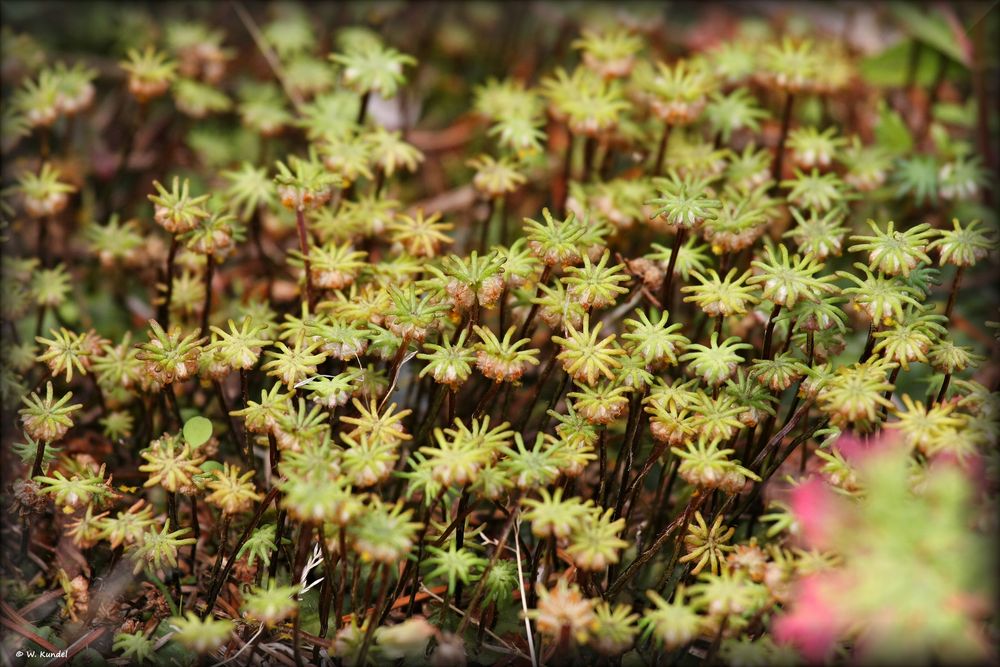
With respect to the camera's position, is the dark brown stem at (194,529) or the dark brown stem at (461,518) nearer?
the dark brown stem at (461,518)

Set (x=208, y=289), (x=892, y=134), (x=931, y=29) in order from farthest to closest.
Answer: (x=931, y=29), (x=892, y=134), (x=208, y=289)

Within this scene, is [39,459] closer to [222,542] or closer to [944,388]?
[222,542]

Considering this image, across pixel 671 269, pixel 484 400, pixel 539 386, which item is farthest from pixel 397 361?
pixel 671 269

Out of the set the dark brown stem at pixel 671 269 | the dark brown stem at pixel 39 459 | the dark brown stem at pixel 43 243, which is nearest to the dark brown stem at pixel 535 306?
the dark brown stem at pixel 671 269

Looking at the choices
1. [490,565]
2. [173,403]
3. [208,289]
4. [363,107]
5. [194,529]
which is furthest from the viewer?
[363,107]

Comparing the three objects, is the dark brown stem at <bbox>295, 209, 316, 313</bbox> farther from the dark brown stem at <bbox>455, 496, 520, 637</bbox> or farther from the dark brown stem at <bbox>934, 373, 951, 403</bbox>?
the dark brown stem at <bbox>934, 373, 951, 403</bbox>

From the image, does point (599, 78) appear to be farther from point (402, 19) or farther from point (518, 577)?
point (518, 577)

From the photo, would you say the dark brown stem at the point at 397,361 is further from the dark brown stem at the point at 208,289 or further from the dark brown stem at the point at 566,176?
A: the dark brown stem at the point at 566,176
